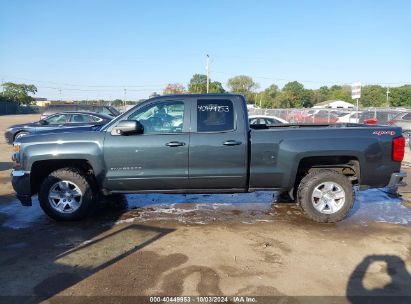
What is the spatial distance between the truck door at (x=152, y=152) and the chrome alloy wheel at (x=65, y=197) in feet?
1.67

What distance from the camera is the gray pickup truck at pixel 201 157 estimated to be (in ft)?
17.2

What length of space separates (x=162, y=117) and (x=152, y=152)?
1.88 feet

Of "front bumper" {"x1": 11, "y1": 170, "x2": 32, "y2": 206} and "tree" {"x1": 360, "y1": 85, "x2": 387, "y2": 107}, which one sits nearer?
"front bumper" {"x1": 11, "y1": 170, "x2": 32, "y2": 206}

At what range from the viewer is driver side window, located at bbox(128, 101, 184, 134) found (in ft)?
17.6

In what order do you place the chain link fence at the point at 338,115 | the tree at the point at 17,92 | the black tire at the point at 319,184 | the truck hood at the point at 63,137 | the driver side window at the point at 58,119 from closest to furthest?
the truck hood at the point at 63,137
the black tire at the point at 319,184
the driver side window at the point at 58,119
the chain link fence at the point at 338,115
the tree at the point at 17,92

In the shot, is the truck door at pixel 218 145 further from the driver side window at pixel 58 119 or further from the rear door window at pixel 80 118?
the driver side window at pixel 58 119

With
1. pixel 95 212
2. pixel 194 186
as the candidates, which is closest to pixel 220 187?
pixel 194 186

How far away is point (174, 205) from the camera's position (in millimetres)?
6461

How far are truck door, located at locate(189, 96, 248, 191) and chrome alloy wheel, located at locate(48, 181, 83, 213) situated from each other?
178 cm

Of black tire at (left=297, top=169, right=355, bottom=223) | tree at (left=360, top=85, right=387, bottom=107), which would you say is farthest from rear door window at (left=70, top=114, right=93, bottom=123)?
tree at (left=360, top=85, right=387, bottom=107)

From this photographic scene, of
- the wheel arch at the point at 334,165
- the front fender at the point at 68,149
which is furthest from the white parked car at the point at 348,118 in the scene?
the front fender at the point at 68,149

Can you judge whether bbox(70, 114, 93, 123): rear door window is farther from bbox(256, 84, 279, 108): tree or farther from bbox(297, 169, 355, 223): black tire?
bbox(256, 84, 279, 108): tree

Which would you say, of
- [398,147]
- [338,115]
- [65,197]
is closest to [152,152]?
[65,197]

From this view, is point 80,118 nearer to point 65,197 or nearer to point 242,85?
point 65,197
